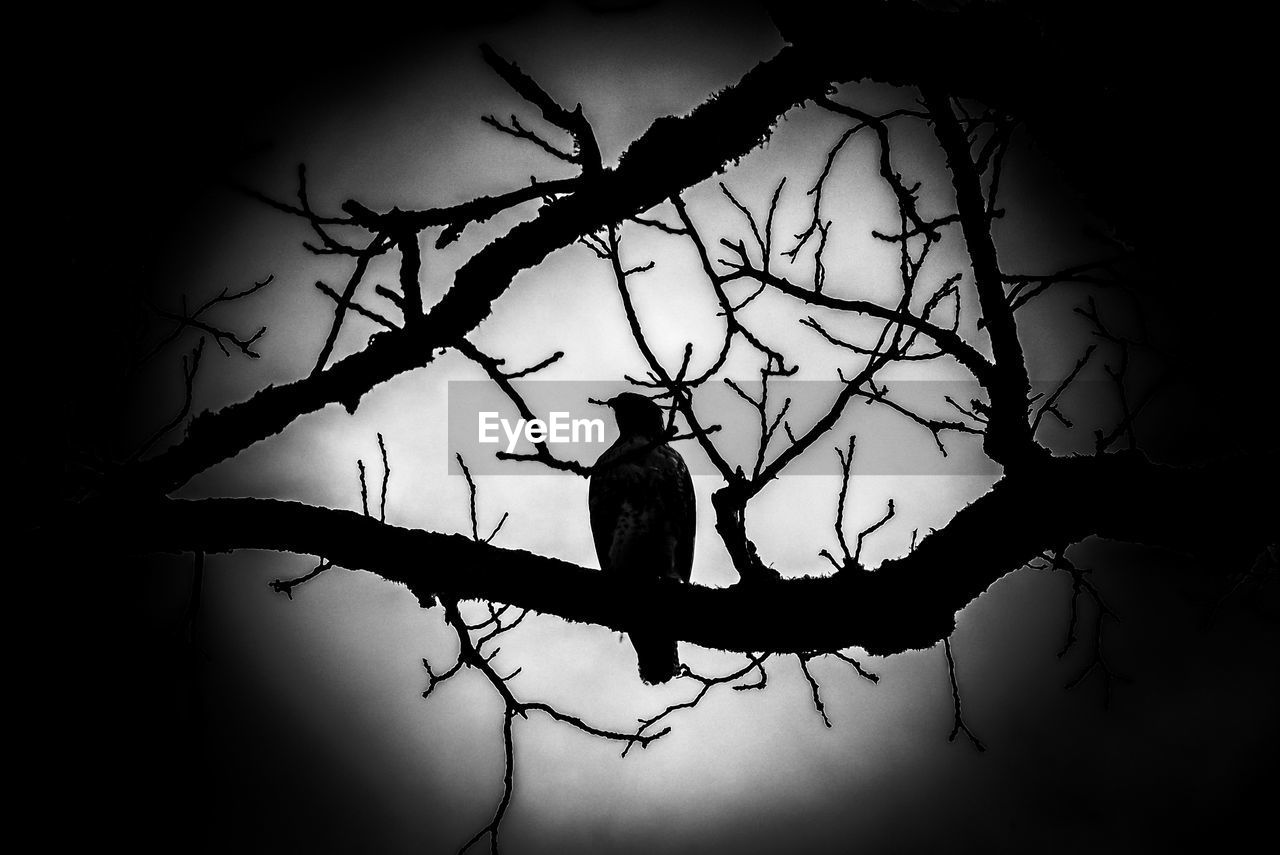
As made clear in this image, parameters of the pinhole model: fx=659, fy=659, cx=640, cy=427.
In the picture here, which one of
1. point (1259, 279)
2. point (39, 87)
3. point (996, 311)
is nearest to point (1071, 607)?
point (996, 311)

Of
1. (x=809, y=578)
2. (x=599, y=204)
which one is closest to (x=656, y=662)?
(x=809, y=578)

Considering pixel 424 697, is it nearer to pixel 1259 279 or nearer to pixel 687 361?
pixel 687 361

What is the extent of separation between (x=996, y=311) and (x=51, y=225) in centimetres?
368

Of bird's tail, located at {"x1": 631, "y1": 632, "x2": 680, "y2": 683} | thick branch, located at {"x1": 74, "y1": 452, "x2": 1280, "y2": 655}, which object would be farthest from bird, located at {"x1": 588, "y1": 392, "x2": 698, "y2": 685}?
thick branch, located at {"x1": 74, "y1": 452, "x2": 1280, "y2": 655}

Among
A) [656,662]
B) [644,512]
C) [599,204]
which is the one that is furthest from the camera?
[644,512]

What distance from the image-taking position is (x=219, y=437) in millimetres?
1932

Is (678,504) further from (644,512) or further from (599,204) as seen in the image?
(599,204)

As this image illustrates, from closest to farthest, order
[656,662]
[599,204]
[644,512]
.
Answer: [599,204] → [656,662] → [644,512]

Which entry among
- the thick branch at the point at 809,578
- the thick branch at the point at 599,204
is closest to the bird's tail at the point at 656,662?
the thick branch at the point at 809,578

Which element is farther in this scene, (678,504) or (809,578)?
(678,504)

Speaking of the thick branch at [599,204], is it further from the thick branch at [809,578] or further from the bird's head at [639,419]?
the bird's head at [639,419]

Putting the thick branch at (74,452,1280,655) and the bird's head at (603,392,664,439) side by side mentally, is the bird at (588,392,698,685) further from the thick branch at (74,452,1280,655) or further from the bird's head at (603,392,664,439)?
the thick branch at (74,452,1280,655)

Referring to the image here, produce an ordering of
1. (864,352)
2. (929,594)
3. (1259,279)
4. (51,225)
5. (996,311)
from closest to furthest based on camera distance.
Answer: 1. (1259,279)
2. (929,594)
3. (996,311)
4. (864,352)
5. (51,225)

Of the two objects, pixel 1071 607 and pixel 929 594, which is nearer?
pixel 929 594
